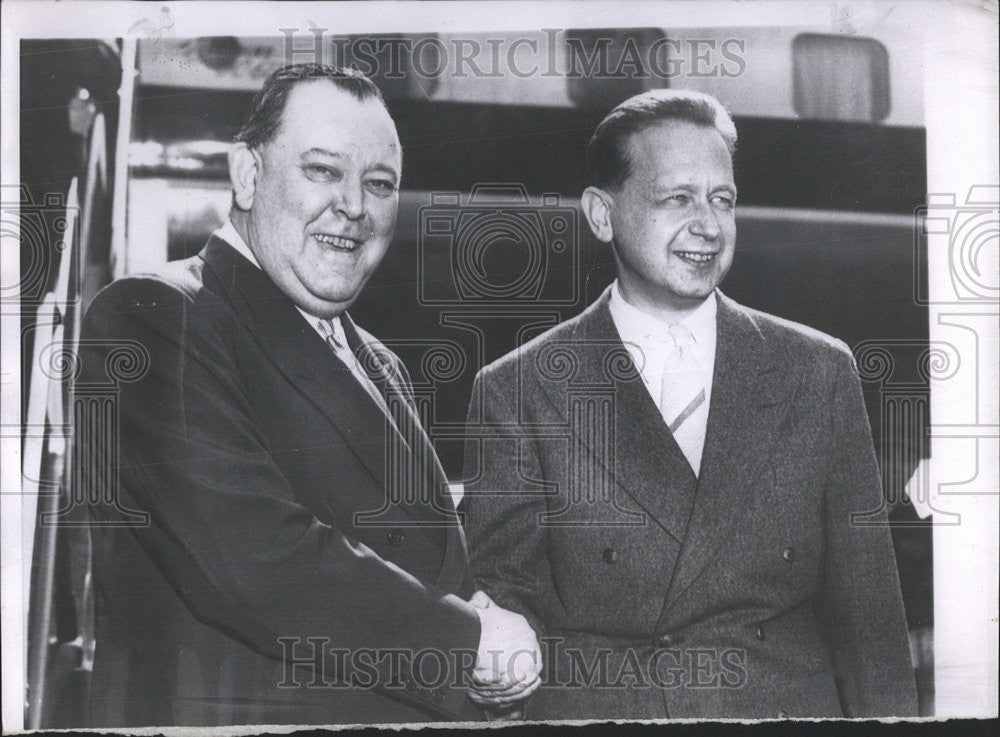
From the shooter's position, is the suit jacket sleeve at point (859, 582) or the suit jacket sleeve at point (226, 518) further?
the suit jacket sleeve at point (859, 582)

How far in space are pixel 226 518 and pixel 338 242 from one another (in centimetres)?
90

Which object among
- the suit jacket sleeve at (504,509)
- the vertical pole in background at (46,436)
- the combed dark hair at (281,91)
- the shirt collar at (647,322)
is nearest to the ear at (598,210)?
the shirt collar at (647,322)

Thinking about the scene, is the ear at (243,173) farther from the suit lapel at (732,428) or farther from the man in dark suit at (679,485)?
the suit lapel at (732,428)

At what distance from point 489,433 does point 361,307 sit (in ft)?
1.82

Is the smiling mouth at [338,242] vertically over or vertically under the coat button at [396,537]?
over

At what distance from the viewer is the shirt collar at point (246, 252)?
134 inches

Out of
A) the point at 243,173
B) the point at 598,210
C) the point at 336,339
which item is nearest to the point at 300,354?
the point at 336,339

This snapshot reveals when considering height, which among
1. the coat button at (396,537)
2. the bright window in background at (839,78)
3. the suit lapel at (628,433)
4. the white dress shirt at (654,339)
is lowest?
the coat button at (396,537)

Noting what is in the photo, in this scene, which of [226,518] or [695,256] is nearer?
[226,518]

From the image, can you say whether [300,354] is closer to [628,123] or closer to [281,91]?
[281,91]

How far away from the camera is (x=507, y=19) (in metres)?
3.50

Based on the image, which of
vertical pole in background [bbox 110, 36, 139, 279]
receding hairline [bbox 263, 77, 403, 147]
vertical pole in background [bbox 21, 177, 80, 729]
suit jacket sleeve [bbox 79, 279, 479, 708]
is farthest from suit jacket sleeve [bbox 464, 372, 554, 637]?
vertical pole in background [bbox 21, 177, 80, 729]

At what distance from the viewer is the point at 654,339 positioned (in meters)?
3.45

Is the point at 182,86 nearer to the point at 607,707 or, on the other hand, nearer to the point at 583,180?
the point at 583,180
